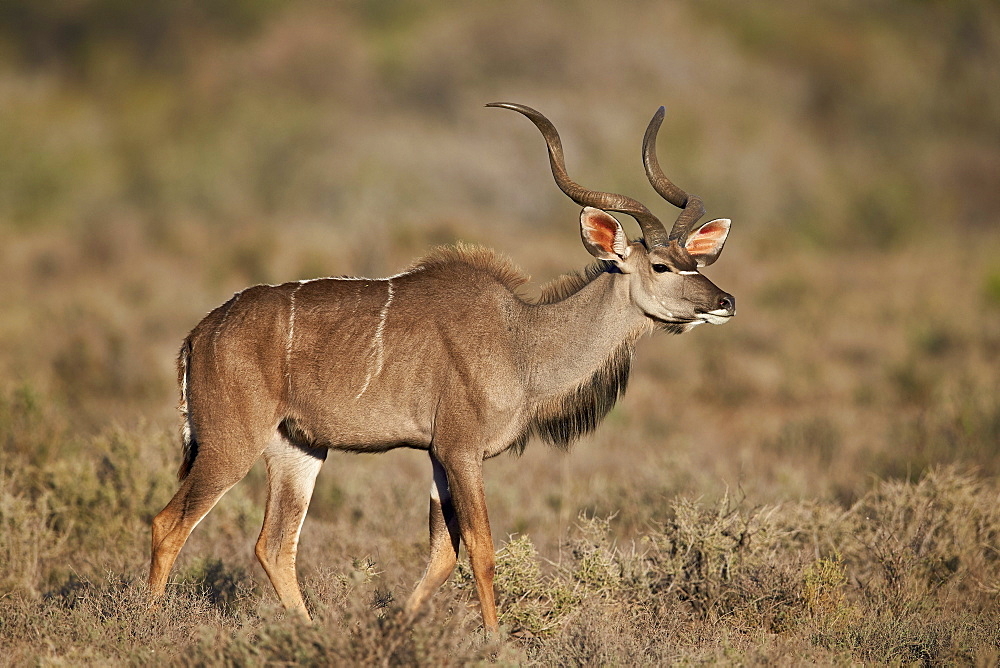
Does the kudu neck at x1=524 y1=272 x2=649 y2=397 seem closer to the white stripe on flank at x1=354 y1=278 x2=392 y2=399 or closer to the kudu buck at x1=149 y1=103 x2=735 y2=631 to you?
the kudu buck at x1=149 y1=103 x2=735 y2=631

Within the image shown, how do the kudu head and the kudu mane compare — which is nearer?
the kudu head

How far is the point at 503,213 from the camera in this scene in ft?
98.0

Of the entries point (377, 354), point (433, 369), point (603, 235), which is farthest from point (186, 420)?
point (603, 235)

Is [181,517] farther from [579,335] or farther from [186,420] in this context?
[579,335]

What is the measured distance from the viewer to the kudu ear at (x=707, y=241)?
23.8ft

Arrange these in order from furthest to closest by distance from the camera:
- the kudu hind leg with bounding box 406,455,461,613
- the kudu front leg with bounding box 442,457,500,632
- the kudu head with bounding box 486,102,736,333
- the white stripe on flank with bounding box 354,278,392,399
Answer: the kudu hind leg with bounding box 406,455,461,613
the kudu head with bounding box 486,102,736,333
the white stripe on flank with bounding box 354,278,392,399
the kudu front leg with bounding box 442,457,500,632

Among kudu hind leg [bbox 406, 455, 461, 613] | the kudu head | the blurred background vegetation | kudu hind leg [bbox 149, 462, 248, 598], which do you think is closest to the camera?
kudu hind leg [bbox 149, 462, 248, 598]

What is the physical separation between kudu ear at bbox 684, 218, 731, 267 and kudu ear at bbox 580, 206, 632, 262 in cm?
53

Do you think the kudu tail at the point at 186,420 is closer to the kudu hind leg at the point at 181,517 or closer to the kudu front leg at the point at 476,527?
the kudu hind leg at the point at 181,517

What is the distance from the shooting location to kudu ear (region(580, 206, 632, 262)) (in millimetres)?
6887

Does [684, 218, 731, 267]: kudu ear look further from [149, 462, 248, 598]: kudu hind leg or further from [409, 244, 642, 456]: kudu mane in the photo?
[149, 462, 248, 598]: kudu hind leg

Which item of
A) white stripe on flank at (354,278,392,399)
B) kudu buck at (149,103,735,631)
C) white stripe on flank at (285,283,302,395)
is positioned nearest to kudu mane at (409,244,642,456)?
kudu buck at (149,103,735,631)

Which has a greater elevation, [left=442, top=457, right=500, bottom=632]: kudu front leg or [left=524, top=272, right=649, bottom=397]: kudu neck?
[left=524, top=272, right=649, bottom=397]: kudu neck

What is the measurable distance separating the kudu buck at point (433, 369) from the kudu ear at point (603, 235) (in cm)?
1
